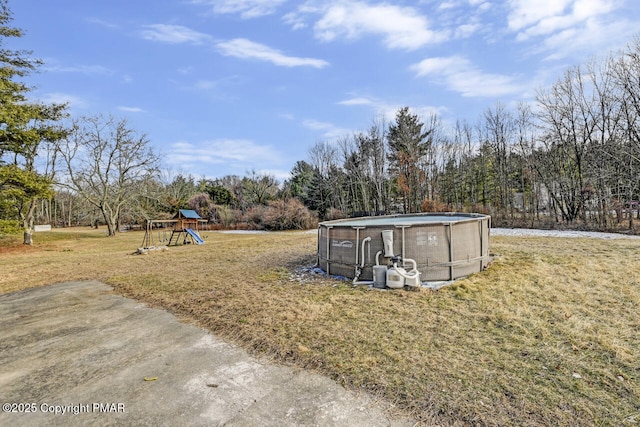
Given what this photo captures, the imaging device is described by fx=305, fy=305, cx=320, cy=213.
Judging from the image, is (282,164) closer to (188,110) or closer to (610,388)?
(188,110)

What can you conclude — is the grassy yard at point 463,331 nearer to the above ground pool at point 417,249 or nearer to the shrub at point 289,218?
the above ground pool at point 417,249

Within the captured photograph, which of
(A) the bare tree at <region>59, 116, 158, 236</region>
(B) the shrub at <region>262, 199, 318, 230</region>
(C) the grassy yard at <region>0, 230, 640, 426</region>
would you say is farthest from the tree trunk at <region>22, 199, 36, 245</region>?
(B) the shrub at <region>262, 199, 318, 230</region>

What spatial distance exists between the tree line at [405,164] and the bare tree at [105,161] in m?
0.07

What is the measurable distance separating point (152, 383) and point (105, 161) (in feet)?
74.2

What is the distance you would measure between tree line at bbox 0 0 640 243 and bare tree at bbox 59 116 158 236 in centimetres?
7

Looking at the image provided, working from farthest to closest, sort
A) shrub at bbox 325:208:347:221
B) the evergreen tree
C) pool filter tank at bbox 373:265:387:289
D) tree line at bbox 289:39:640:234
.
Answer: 1. shrub at bbox 325:208:347:221
2. the evergreen tree
3. tree line at bbox 289:39:640:234
4. pool filter tank at bbox 373:265:387:289

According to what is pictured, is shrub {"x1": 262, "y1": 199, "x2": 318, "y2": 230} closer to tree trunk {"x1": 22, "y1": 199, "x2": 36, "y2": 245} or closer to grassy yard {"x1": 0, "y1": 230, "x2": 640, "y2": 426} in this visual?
tree trunk {"x1": 22, "y1": 199, "x2": 36, "y2": 245}

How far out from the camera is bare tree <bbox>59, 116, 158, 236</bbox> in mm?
20000

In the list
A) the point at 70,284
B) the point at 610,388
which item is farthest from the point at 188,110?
the point at 610,388

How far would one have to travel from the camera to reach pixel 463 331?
340cm

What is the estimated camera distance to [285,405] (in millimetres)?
2209

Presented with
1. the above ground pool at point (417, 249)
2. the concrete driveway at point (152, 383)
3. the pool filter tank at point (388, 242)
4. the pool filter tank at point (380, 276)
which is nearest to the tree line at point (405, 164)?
the above ground pool at point (417, 249)

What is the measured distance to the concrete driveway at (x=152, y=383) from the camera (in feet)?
6.93

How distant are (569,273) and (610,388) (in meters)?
4.30
